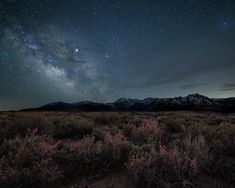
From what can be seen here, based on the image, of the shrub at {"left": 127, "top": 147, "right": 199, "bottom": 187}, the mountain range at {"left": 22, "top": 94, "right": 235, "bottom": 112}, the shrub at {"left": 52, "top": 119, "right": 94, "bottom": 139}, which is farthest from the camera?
the mountain range at {"left": 22, "top": 94, "right": 235, "bottom": 112}

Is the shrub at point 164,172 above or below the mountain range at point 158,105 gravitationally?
→ below

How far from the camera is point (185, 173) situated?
11.7 feet

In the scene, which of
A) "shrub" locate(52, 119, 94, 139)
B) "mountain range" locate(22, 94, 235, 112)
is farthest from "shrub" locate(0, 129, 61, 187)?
"mountain range" locate(22, 94, 235, 112)

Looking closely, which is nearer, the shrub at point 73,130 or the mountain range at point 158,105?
the shrub at point 73,130

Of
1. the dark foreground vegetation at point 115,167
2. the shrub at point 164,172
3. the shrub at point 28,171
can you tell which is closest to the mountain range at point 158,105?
the dark foreground vegetation at point 115,167

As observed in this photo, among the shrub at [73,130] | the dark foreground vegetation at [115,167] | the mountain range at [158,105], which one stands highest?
the mountain range at [158,105]

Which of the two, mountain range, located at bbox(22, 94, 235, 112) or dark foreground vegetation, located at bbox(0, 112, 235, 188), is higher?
mountain range, located at bbox(22, 94, 235, 112)

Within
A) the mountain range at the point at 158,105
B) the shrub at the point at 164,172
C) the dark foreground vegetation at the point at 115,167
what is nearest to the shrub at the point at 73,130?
the dark foreground vegetation at the point at 115,167

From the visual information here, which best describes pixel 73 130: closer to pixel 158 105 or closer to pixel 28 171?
pixel 28 171

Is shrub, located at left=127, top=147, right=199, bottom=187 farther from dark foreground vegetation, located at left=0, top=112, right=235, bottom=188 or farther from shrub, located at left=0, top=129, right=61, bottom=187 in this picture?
shrub, located at left=0, top=129, right=61, bottom=187

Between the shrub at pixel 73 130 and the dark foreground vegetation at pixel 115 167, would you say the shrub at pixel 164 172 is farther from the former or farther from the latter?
the shrub at pixel 73 130

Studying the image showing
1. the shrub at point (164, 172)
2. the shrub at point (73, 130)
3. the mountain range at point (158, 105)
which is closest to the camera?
the shrub at point (164, 172)

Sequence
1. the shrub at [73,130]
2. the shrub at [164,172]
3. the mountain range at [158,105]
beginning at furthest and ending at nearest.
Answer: the mountain range at [158,105] → the shrub at [73,130] → the shrub at [164,172]

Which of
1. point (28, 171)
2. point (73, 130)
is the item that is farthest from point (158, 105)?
point (28, 171)
